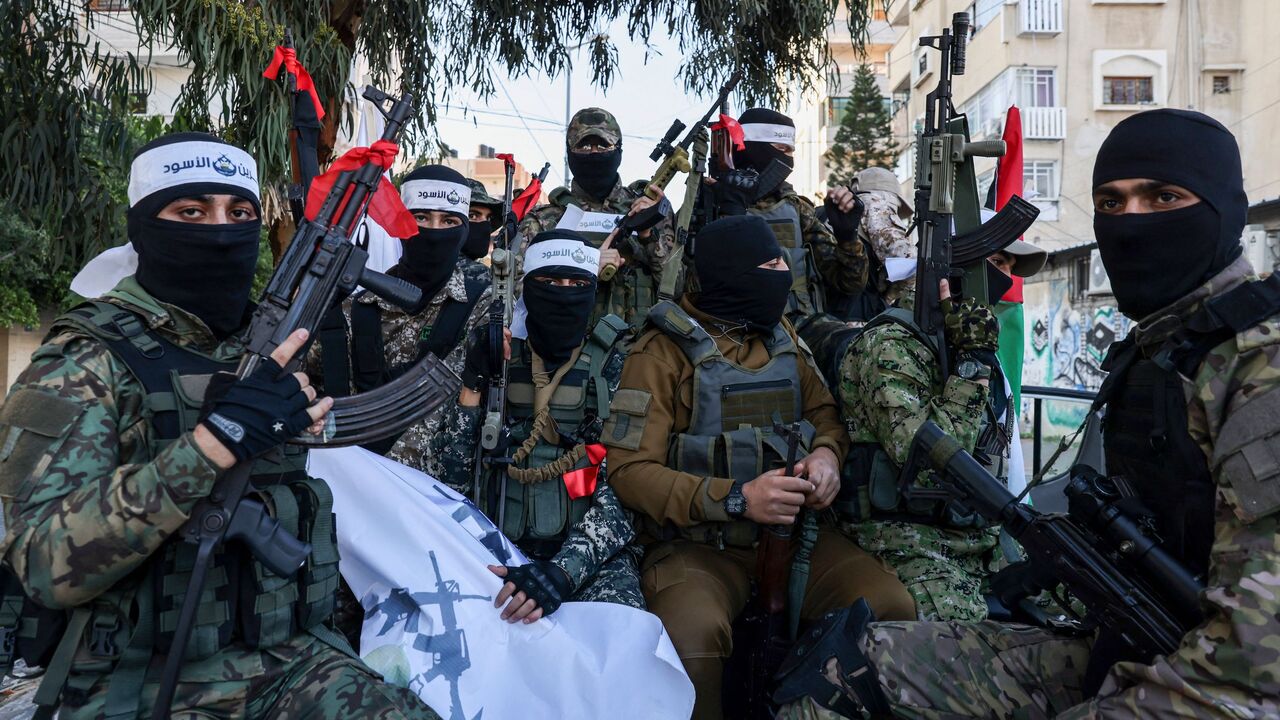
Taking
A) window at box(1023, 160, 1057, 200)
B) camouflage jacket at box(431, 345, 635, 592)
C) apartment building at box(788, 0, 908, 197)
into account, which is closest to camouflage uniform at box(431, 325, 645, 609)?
camouflage jacket at box(431, 345, 635, 592)

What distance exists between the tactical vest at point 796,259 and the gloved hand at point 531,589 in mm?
2214

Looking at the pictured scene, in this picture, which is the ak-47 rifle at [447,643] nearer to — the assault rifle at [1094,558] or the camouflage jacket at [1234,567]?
the assault rifle at [1094,558]

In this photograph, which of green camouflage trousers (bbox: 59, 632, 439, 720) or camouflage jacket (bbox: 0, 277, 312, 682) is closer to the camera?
camouflage jacket (bbox: 0, 277, 312, 682)

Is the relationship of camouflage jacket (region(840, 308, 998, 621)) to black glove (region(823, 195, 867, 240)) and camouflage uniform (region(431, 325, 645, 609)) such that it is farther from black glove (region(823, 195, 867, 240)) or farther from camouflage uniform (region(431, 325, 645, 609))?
black glove (region(823, 195, 867, 240))

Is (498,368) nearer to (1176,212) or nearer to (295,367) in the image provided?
(295,367)

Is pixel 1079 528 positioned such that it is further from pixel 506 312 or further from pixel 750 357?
pixel 506 312

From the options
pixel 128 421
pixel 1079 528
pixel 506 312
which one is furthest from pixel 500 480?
pixel 1079 528

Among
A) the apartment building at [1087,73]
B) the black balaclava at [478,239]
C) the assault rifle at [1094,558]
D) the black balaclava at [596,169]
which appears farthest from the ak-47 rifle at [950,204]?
the apartment building at [1087,73]

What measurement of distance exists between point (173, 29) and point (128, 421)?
11.4 feet

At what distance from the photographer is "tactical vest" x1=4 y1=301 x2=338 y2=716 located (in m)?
2.30

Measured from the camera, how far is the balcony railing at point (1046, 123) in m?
25.8

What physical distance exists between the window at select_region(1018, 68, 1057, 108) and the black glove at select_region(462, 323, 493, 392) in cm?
2602

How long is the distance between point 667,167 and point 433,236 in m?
1.40

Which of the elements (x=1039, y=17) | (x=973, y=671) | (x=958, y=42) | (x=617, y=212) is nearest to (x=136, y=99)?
(x=617, y=212)
